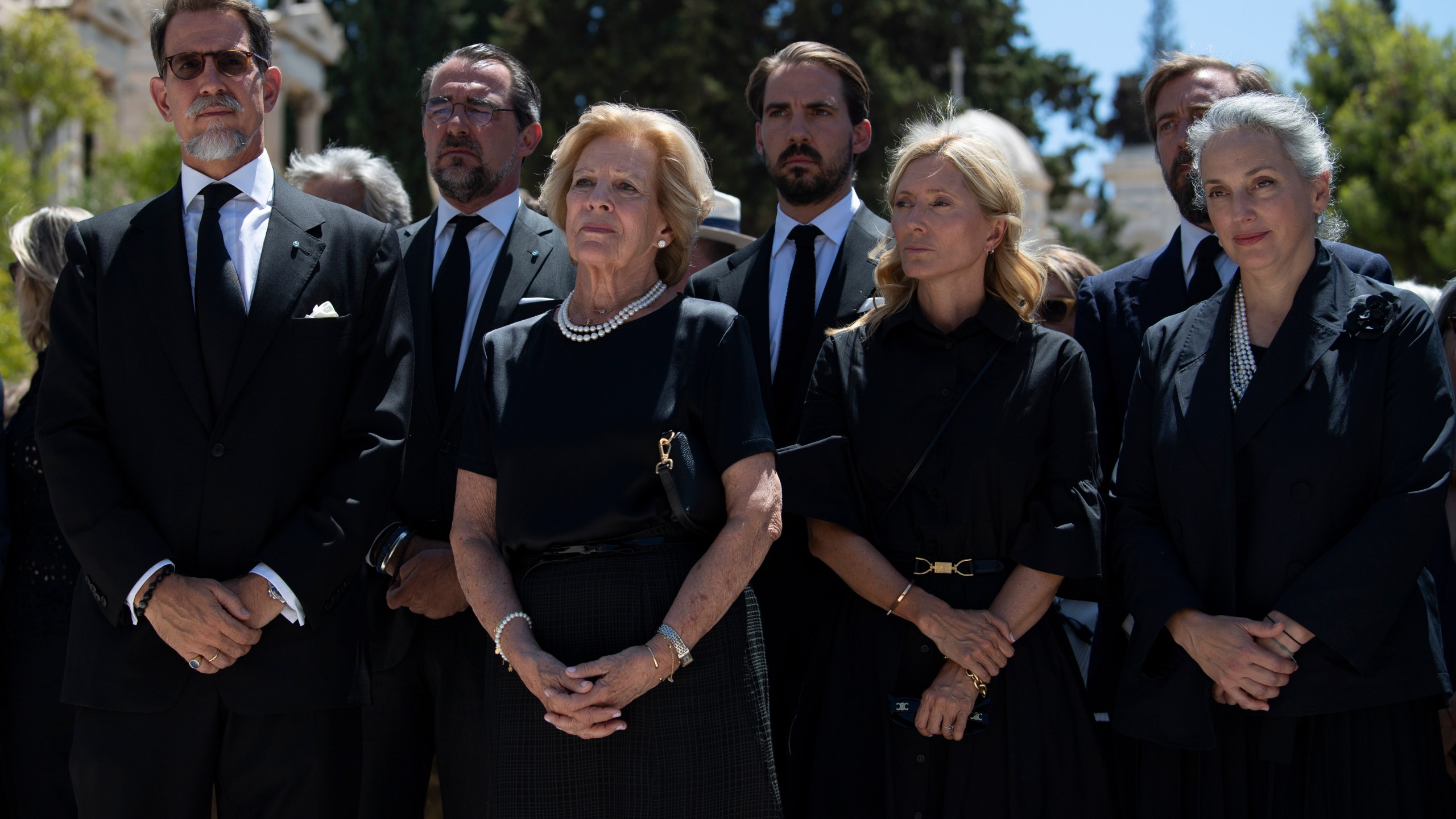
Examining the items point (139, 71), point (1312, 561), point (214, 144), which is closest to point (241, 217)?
point (214, 144)

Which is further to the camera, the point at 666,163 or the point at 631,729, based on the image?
the point at 666,163

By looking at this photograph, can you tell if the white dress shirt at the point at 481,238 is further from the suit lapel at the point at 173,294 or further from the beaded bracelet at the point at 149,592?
the beaded bracelet at the point at 149,592

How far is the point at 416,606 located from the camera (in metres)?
3.79

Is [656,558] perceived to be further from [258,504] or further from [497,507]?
[258,504]

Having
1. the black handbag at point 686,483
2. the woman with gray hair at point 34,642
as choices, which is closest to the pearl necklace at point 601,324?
the black handbag at point 686,483

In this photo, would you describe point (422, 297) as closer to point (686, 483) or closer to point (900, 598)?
point (686, 483)

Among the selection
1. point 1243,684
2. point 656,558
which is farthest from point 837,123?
point 1243,684

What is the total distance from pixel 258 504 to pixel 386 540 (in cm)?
61

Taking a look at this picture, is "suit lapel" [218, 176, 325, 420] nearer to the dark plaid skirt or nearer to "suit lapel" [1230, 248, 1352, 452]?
the dark plaid skirt

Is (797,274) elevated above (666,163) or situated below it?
below

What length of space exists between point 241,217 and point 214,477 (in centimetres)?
75

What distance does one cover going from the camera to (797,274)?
169 inches

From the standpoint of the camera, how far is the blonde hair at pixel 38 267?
14.3ft

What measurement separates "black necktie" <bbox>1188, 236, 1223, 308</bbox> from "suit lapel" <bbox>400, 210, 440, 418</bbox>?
2480 mm
